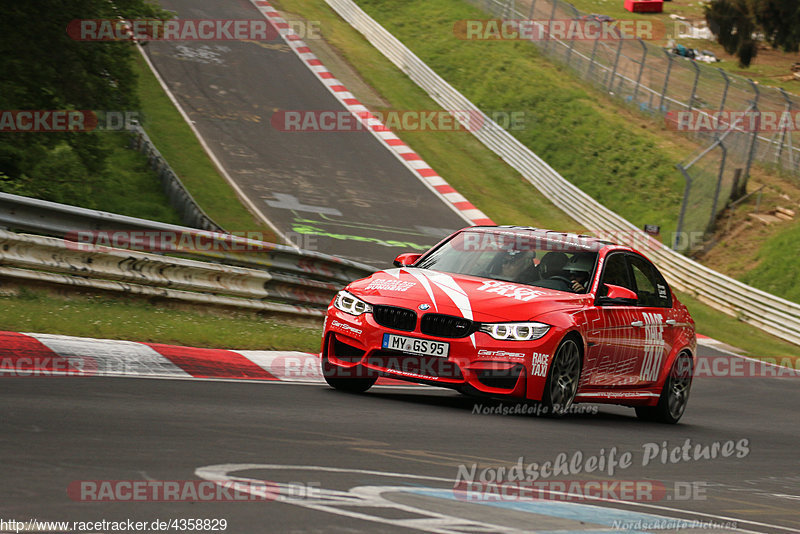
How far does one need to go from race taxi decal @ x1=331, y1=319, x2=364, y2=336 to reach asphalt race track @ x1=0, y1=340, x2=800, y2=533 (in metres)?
0.50

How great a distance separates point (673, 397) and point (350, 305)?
3.59 meters

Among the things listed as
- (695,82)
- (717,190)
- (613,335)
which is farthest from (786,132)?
(613,335)

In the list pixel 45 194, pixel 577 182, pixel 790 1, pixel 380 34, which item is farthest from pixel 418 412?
pixel 790 1

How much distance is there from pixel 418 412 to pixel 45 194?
1008cm

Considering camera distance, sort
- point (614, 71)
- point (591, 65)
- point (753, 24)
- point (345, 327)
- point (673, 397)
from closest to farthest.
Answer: point (345, 327) → point (673, 397) → point (614, 71) → point (591, 65) → point (753, 24)

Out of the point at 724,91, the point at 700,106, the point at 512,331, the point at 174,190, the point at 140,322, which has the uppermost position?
the point at 724,91

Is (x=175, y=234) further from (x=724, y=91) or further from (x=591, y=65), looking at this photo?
(x=591, y=65)

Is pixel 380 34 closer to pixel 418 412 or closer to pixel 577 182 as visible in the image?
pixel 577 182

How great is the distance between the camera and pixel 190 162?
27109mm

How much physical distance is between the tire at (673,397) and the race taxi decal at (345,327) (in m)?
3.25

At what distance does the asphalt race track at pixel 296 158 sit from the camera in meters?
24.7

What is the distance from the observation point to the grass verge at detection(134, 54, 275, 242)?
77.5 feet

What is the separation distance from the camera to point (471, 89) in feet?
127

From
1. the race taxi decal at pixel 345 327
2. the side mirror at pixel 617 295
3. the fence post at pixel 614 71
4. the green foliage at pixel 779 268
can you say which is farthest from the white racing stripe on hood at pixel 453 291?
the fence post at pixel 614 71
